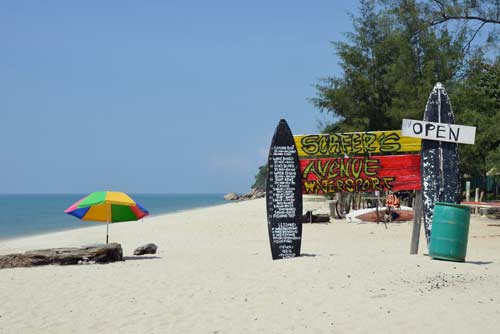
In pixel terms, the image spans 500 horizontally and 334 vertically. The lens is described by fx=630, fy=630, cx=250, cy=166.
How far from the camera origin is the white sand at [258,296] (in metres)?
7.45

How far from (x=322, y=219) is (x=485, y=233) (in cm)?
720

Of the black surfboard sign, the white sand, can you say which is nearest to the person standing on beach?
the white sand

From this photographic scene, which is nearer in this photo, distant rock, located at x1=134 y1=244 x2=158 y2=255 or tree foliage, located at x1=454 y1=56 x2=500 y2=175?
distant rock, located at x1=134 y1=244 x2=158 y2=255

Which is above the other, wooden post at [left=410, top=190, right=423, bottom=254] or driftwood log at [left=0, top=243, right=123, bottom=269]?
wooden post at [left=410, top=190, right=423, bottom=254]

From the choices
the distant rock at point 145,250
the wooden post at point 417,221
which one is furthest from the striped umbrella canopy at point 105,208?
the wooden post at point 417,221

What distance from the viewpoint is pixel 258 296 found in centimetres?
882

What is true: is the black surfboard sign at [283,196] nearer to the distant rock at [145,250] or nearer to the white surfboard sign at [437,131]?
the white surfboard sign at [437,131]

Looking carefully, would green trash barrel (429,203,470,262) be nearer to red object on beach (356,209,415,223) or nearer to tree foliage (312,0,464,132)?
red object on beach (356,209,415,223)

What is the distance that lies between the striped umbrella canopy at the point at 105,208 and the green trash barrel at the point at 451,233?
6.94 meters

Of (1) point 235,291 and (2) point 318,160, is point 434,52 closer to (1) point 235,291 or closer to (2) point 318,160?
(2) point 318,160

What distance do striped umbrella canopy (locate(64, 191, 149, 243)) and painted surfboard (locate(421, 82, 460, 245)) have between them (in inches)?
257

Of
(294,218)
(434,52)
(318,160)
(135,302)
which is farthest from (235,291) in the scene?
(434,52)

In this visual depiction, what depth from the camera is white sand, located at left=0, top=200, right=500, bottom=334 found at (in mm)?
7453

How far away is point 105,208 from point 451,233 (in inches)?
302
